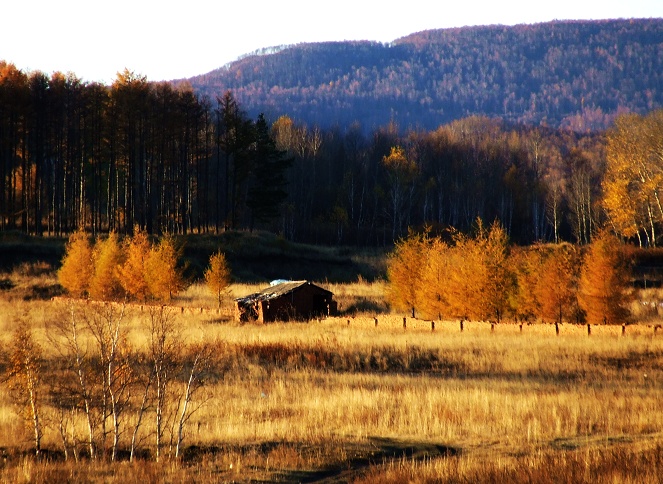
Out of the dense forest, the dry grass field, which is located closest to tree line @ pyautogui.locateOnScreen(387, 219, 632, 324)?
the dry grass field

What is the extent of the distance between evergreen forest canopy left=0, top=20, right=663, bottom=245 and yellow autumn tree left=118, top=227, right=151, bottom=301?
107 inches

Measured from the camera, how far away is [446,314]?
3900 centimetres

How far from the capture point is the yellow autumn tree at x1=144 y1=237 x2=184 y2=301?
45594mm

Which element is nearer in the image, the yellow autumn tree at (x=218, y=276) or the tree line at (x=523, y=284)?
the tree line at (x=523, y=284)

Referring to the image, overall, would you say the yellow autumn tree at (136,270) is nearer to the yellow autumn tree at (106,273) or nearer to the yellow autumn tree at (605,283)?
the yellow autumn tree at (106,273)

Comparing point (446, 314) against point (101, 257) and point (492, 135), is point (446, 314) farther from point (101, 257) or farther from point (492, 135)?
point (492, 135)

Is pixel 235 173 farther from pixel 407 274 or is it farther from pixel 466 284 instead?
pixel 466 284

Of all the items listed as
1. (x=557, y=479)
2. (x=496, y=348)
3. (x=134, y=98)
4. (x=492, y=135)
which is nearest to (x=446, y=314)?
(x=496, y=348)

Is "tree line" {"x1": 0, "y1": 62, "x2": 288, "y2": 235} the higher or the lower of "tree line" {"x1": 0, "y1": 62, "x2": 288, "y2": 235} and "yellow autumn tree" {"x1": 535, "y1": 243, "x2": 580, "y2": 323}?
the higher

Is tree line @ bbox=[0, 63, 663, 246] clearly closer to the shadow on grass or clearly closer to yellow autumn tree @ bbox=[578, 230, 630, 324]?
yellow autumn tree @ bbox=[578, 230, 630, 324]

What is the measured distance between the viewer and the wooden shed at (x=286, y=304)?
130ft

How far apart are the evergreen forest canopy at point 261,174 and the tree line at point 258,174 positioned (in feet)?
0.57

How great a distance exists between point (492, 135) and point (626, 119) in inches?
3824

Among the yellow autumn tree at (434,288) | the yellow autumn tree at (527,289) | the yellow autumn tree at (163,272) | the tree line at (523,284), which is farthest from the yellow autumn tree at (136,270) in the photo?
the yellow autumn tree at (527,289)
